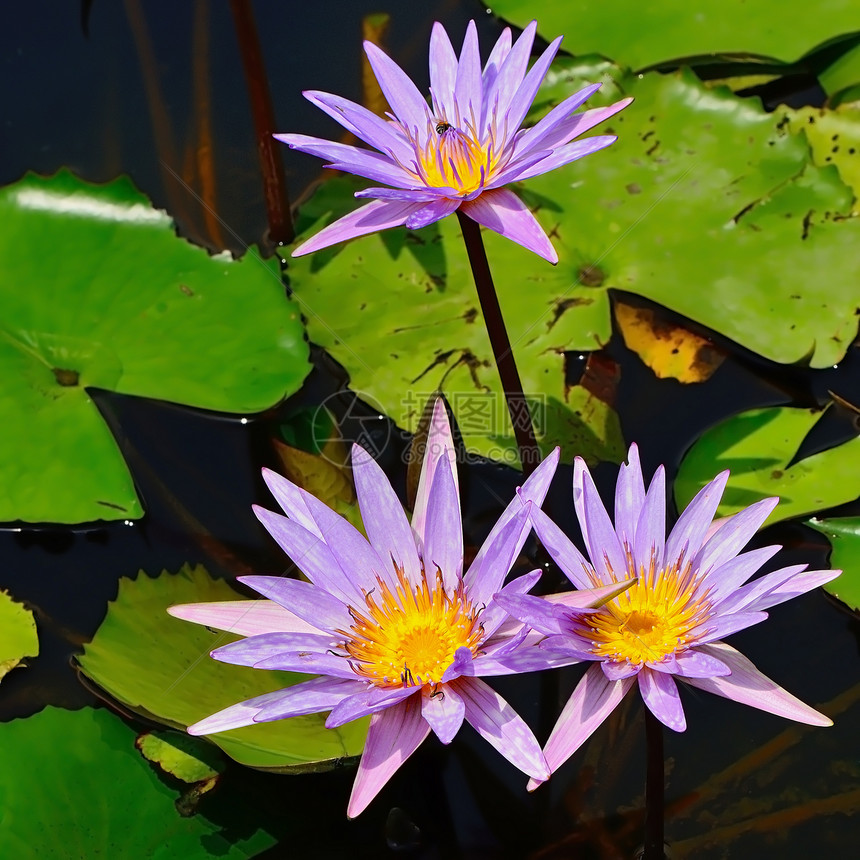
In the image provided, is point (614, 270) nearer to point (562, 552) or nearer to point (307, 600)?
point (562, 552)

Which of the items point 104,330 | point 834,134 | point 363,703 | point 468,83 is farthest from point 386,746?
point 834,134

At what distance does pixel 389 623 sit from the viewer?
1676 millimetres

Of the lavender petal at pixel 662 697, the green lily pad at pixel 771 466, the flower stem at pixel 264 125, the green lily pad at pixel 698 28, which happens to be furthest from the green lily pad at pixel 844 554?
the flower stem at pixel 264 125

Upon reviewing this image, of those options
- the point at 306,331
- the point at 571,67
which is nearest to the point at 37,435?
the point at 306,331

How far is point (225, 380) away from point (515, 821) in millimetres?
1389

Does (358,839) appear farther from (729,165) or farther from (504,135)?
(729,165)

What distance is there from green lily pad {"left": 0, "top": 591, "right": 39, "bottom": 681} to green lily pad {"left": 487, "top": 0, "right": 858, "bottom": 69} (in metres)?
2.50

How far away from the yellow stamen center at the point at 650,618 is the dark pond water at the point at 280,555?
24.0 inches

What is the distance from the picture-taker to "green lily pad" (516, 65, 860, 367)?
8.04ft

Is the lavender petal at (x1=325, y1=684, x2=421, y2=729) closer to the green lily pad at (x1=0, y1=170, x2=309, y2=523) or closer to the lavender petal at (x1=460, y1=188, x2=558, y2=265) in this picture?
the lavender petal at (x1=460, y1=188, x2=558, y2=265)

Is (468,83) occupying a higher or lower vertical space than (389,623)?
higher

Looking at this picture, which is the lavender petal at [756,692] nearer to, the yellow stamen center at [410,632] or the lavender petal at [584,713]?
the lavender petal at [584,713]

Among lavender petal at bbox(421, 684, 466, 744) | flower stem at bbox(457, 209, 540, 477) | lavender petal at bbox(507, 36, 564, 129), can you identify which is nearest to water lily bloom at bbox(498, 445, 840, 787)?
lavender petal at bbox(421, 684, 466, 744)

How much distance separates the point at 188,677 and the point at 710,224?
1901mm
